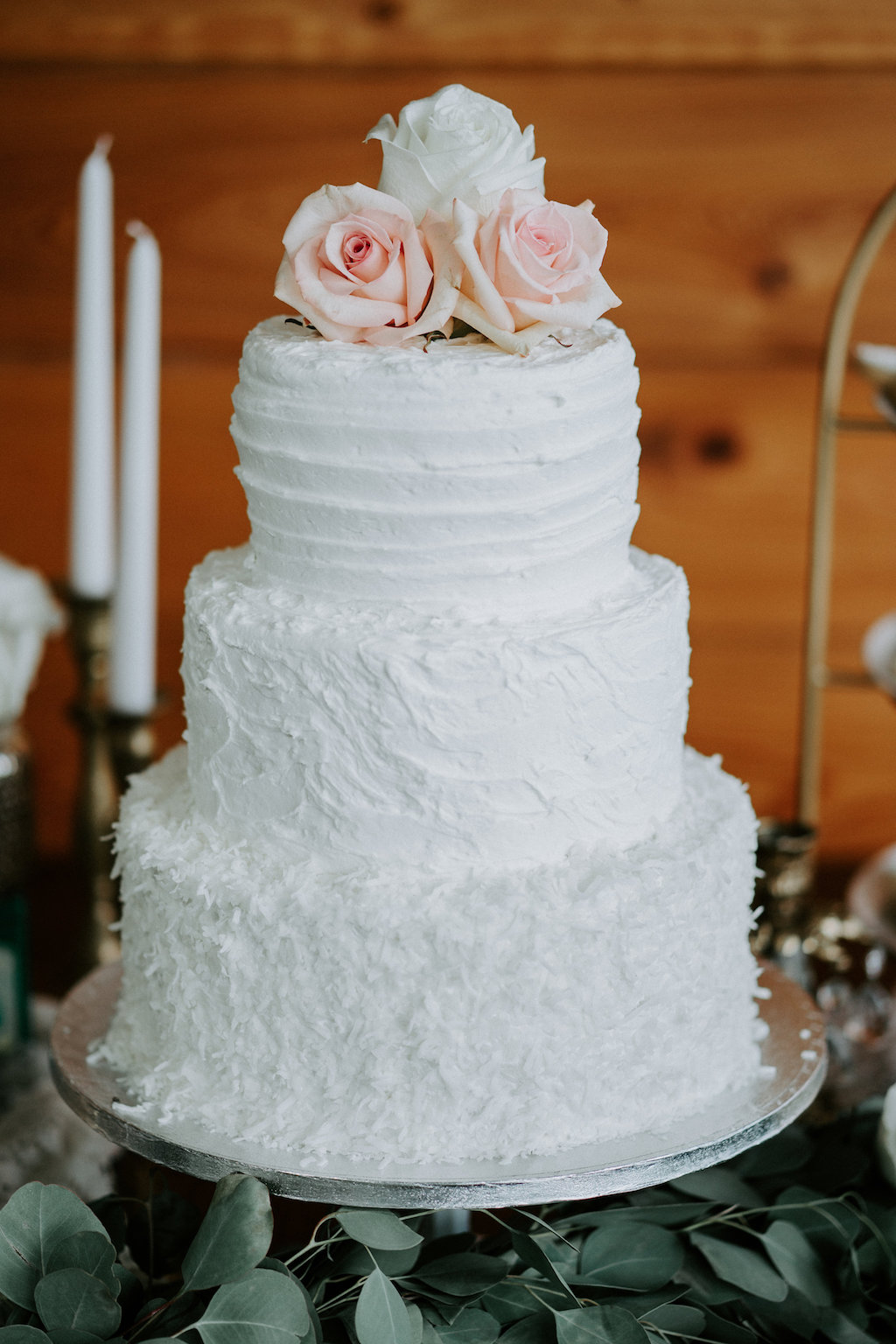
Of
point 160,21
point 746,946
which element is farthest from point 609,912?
point 160,21

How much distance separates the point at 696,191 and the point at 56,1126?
5.14 feet

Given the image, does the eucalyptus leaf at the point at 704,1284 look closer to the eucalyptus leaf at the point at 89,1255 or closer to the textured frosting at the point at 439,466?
the eucalyptus leaf at the point at 89,1255

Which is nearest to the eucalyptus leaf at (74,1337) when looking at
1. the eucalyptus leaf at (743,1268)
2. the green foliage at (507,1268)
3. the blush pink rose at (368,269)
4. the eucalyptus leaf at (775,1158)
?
the green foliage at (507,1268)

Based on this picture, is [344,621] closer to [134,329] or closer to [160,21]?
[134,329]

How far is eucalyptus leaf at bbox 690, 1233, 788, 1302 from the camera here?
1047mm

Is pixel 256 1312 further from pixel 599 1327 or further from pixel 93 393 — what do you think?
pixel 93 393

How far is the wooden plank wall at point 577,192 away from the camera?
206cm

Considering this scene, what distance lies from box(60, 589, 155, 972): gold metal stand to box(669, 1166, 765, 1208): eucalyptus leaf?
63 centimetres

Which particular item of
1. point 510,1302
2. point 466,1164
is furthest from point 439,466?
point 510,1302

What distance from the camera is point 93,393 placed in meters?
1.42

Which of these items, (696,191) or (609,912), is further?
(696,191)

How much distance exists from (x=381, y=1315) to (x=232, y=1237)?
0.11 metres

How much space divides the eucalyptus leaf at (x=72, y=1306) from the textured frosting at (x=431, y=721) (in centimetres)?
32

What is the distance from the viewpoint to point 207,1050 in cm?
105
